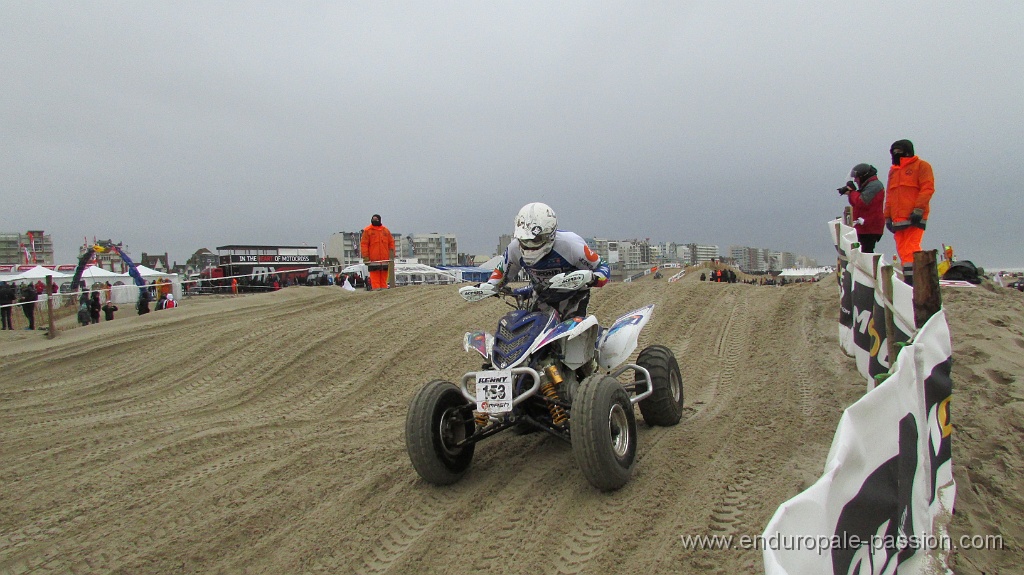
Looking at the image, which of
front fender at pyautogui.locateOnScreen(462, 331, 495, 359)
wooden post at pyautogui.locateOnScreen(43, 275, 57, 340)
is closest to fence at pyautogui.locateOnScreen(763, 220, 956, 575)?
front fender at pyautogui.locateOnScreen(462, 331, 495, 359)

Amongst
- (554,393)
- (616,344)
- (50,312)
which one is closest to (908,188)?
(616,344)

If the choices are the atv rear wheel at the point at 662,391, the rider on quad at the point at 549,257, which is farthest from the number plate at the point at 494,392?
the atv rear wheel at the point at 662,391

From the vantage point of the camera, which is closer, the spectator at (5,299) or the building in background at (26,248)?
the spectator at (5,299)

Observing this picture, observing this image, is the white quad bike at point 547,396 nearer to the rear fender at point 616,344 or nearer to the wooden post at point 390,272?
the rear fender at point 616,344

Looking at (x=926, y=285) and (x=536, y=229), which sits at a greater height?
(x=536, y=229)

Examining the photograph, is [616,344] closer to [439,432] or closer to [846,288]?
[439,432]

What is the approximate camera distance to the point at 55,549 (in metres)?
3.49

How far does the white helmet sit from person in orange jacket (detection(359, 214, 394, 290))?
9232mm

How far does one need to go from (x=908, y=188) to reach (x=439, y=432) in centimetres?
600

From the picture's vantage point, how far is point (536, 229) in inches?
174

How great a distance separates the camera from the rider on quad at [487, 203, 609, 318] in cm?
444

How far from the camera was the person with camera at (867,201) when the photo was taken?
722cm

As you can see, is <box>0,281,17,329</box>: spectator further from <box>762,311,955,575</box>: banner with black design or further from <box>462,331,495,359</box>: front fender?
<box>762,311,955,575</box>: banner with black design

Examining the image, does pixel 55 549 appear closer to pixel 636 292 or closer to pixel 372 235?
pixel 636 292
